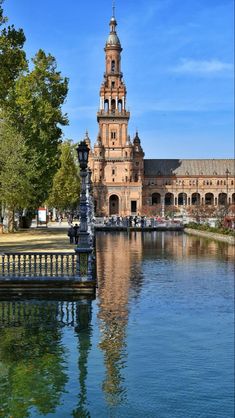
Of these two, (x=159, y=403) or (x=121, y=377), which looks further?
(x=121, y=377)

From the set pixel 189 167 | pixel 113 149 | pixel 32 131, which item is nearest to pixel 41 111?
pixel 32 131

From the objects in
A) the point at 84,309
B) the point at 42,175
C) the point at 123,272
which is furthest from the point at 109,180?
the point at 84,309

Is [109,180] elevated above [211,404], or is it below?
above

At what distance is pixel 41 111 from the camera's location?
47.2m

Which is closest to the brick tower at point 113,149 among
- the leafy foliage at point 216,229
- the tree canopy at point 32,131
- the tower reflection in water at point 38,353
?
the leafy foliage at point 216,229

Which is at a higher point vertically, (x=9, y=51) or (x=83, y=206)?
(x=9, y=51)

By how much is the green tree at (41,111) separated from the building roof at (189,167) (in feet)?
342

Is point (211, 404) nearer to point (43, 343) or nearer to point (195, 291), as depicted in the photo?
point (43, 343)

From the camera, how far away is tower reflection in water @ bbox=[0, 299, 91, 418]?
1096 centimetres

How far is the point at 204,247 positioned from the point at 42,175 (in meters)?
15.1

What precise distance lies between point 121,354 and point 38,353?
1.97 metres

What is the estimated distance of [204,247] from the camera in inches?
1831

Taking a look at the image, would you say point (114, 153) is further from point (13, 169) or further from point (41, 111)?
point (13, 169)

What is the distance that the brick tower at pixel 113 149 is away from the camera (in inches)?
5310
